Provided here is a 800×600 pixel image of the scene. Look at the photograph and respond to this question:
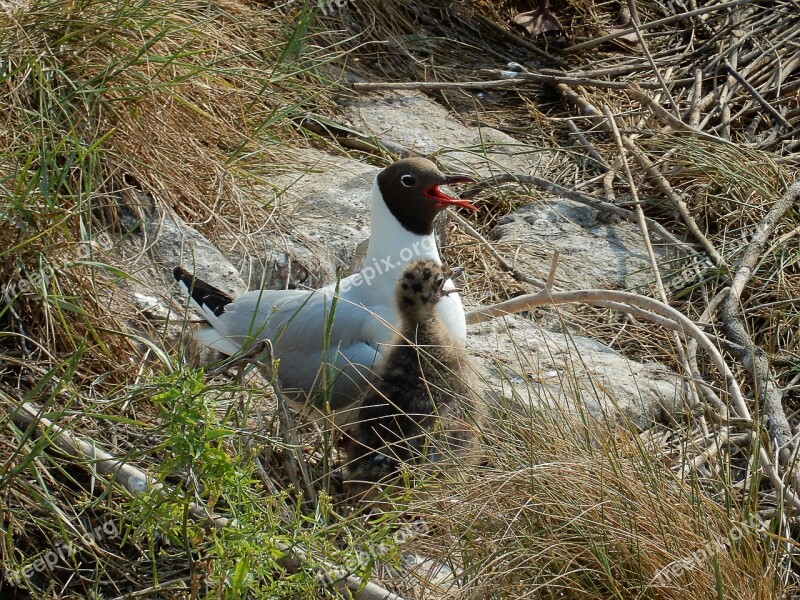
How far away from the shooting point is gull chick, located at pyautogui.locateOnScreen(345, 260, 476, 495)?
11.6 ft

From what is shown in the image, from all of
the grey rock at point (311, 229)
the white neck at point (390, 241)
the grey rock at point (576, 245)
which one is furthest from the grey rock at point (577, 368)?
the grey rock at point (311, 229)

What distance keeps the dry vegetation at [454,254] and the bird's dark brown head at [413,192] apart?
0.69 metres

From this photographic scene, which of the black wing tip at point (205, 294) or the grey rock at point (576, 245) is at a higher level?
the black wing tip at point (205, 294)

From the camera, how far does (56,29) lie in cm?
439

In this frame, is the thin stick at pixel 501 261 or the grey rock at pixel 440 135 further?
the grey rock at pixel 440 135

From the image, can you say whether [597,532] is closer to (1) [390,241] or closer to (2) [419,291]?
(2) [419,291]

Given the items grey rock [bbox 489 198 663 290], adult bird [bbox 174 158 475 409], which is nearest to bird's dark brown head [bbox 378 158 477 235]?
adult bird [bbox 174 158 475 409]

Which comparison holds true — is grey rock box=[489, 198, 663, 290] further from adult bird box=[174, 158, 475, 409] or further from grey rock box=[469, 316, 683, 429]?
adult bird box=[174, 158, 475, 409]

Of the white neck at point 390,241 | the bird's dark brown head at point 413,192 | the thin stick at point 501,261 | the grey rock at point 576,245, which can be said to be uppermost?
the bird's dark brown head at point 413,192

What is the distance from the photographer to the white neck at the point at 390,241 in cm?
430

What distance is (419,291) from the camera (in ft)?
12.6

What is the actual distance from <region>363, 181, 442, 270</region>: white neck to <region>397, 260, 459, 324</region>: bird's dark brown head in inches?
14.9

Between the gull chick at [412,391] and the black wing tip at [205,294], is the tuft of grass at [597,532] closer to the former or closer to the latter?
the gull chick at [412,391]

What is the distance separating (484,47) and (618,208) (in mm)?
1934
